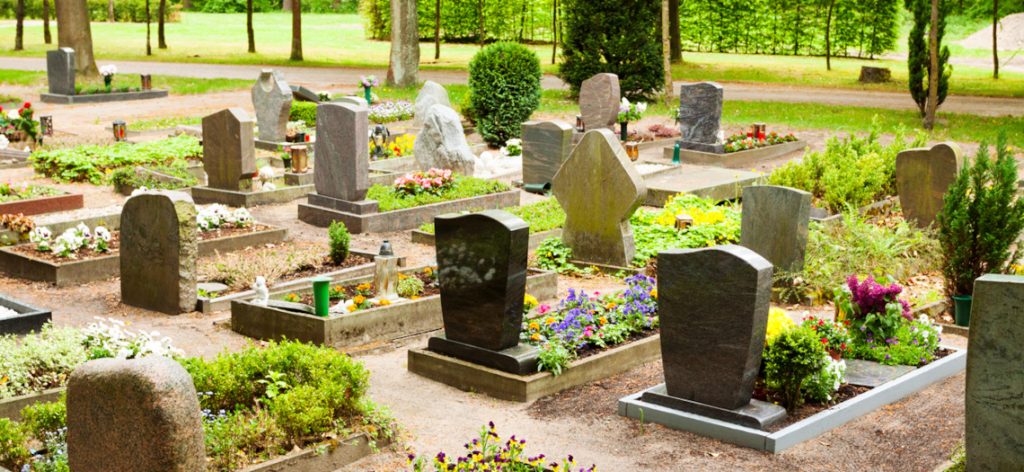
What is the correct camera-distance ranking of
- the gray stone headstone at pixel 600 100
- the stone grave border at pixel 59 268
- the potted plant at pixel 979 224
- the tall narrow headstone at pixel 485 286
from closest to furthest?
the tall narrow headstone at pixel 485 286
the potted plant at pixel 979 224
the stone grave border at pixel 59 268
the gray stone headstone at pixel 600 100

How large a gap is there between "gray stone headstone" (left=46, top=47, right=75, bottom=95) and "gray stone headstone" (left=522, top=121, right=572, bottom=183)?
1634cm

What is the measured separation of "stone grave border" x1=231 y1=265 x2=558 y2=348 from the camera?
37.3ft

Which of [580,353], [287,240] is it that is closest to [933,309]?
[580,353]

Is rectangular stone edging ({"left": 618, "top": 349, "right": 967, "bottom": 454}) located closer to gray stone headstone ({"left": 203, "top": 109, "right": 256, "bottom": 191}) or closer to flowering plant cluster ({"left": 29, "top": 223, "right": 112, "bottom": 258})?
flowering plant cluster ({"left": 29, "top": 223, "right": 112, "bottom": 258})

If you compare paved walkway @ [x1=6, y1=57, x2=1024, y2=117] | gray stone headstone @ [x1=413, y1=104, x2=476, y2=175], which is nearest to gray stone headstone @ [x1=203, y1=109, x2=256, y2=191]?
gray stone headstone @ [x1=413, y1=104, x2=476, y2=175]

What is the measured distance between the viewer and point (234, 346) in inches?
453

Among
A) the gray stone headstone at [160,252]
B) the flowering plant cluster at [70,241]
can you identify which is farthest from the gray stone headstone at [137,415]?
the flowering plant cluster at [70,241]

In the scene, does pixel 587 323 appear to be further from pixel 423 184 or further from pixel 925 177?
pixel 423 184

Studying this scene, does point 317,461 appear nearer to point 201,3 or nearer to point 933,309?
point 933,309

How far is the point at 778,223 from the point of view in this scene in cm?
1340

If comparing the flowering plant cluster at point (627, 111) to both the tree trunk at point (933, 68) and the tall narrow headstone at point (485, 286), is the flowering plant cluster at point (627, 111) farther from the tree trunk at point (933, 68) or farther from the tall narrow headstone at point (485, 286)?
the tall narrow headstone at point (485, 286)

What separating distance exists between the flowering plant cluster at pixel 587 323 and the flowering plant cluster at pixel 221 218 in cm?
588

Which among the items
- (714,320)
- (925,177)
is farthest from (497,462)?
(925,177)

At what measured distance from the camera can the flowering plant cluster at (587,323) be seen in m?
10.4
